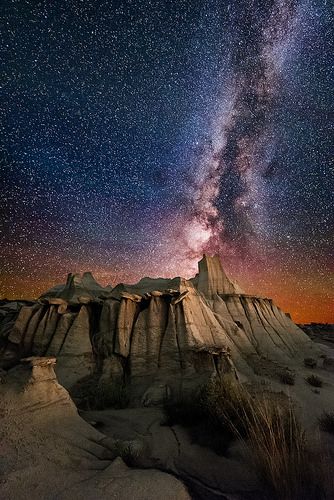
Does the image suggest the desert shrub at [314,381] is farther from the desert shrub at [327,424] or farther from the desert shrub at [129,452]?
the desert shrub at [129,452]

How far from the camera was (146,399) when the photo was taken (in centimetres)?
856

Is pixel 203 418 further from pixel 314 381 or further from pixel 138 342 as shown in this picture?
pixel 314 381

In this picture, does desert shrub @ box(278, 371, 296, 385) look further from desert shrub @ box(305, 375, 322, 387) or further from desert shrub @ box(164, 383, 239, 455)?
desert shrub @ box(164, 383, 239, 455)

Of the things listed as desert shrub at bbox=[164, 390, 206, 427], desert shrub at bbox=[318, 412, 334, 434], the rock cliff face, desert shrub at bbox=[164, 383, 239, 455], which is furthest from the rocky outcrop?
desert shrub at bbox=[318, 412, 334, 434]

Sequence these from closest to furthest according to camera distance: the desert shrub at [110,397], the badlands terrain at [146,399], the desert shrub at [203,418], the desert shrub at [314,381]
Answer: the badlands terrain at [146,399] < the desert shrub at [203,418] < the desert shrub at [110,397] < the desert shrub at [314,381]

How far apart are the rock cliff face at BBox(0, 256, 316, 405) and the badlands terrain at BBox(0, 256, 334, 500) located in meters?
0.05

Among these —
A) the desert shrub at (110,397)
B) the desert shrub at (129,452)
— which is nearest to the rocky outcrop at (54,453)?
the desert shrub at (129,452)

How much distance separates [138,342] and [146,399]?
9.44 feet

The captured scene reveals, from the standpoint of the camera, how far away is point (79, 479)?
12.4 ft

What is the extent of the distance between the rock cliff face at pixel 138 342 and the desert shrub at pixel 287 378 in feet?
2.15

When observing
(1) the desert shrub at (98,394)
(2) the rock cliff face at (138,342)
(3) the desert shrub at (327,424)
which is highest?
(2) the rock cliff face at (138,342)

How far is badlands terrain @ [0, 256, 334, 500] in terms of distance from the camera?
3.85 metres

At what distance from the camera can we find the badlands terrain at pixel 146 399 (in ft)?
12.6

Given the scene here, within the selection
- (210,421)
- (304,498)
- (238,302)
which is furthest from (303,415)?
(238,302)
